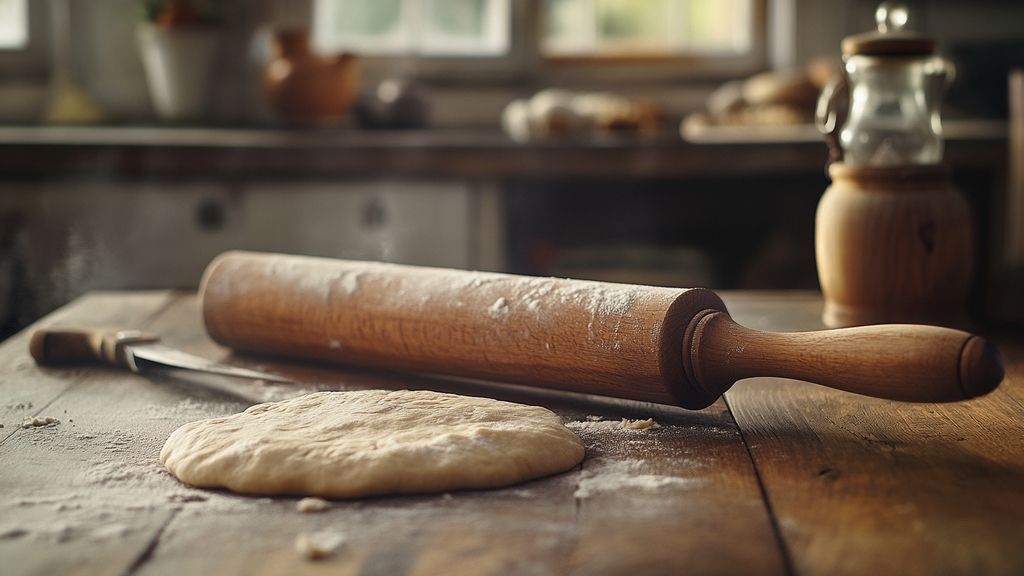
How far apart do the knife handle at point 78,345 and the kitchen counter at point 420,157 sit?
Result: 1314mm

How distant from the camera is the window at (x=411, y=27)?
326 cm

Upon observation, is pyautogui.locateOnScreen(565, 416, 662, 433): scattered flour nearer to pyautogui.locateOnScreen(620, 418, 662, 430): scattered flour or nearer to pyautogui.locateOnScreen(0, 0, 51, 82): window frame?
pyautogui.locateOnScreen(620, 418, 662, 430): scattered flour

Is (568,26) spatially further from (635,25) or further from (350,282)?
(350,282)

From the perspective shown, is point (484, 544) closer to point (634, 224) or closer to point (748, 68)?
point (634, 224)

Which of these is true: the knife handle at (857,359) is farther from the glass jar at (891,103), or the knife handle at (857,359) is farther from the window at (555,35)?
the window at (555,35)

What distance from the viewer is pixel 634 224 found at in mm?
2686

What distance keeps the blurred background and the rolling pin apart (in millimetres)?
1258

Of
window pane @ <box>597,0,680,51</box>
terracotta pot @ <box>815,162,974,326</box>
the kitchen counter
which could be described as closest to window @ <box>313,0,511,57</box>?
window pane @ <box>597,0,680,51</box>

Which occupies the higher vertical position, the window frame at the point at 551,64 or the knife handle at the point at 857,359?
the window frame at the point at 551,64

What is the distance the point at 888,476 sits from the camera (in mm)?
727

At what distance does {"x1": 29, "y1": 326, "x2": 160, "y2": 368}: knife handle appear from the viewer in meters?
1.08

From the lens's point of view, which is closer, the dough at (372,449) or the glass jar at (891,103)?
the dough at (372,449)

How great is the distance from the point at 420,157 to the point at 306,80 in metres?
0.64

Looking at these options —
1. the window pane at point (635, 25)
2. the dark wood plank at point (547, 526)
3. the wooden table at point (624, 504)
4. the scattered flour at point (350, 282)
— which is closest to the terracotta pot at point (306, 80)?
the window pane at point (635, 25)
